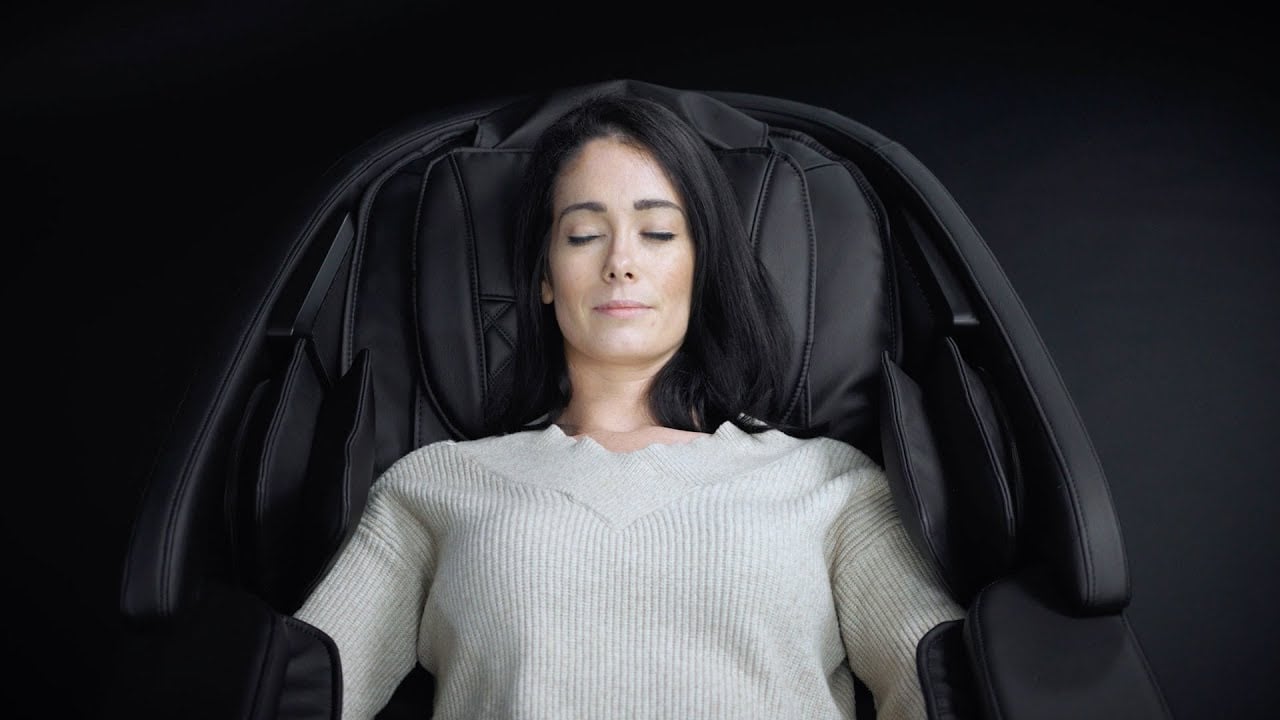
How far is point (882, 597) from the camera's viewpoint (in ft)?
4.77

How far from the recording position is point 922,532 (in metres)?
1.40

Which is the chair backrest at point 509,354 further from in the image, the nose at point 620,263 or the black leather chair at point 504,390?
the nose at point 620,263

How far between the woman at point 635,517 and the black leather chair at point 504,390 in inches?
3.1

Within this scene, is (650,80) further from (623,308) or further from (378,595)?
(378,595)

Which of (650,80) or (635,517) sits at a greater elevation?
(650,80)

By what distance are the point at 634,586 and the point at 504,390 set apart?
47 centimetres

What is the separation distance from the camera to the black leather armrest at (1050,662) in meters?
1.15

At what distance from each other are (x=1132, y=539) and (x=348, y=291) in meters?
1.54

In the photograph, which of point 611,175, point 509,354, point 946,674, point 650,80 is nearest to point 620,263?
point 611,175

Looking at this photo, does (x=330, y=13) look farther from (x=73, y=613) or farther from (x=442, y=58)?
(x=73, y=613)

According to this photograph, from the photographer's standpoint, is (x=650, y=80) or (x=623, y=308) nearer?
(x=623, y=308)

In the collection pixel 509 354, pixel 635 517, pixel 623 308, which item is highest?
pixel 623 308

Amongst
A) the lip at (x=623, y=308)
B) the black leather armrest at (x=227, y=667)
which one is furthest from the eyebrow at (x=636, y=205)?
the black leather armrest at (x=227, y=667)

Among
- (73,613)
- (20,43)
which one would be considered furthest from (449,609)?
(20,43)
